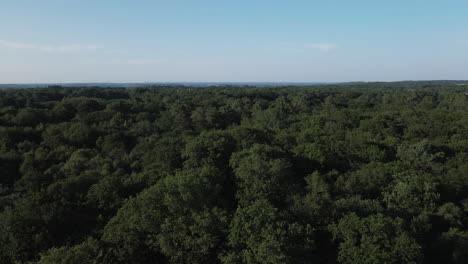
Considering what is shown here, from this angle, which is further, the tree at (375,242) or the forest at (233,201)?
the forest at (233,201)

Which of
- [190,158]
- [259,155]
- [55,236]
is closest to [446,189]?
[259,155]

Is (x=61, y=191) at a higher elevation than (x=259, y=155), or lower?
lower

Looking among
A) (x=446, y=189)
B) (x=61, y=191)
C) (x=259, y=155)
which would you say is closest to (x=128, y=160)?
(x=61, y=191)

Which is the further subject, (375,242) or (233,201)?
(233,201)

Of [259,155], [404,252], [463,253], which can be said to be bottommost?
[463,253]

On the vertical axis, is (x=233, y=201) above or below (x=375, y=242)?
below

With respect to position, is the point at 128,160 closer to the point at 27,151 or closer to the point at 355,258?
the point at 27,151

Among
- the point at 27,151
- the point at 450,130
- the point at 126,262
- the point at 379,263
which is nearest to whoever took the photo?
the point at 379,263

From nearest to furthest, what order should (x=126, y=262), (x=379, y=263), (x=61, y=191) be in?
1. (x=379, y=263)
2. (x=126, y=262)
3. (x=61, y=191)

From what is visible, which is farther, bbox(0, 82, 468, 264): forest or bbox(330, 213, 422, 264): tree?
bbox(0, 82, 468, 264): forest

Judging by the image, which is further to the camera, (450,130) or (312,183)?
(450,130)
